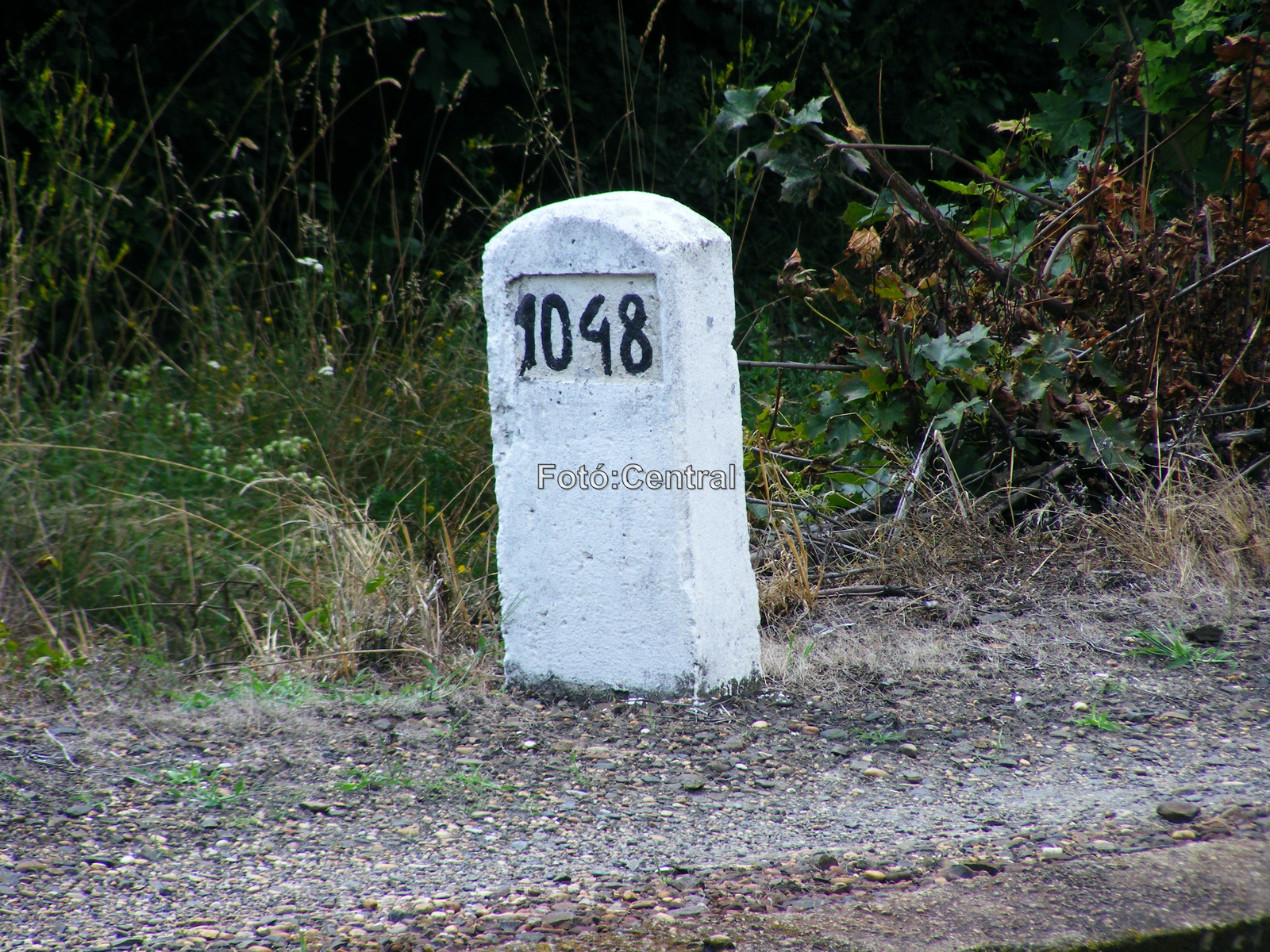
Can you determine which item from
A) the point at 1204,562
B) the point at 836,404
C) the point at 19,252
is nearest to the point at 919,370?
the point at 836,404

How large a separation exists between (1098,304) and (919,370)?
2.12ft

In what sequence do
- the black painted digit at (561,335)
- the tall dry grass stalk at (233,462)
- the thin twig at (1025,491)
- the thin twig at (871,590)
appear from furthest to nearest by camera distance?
the thin twig at (1025,491) → the thin twig at (871,590) → the tall dry grass stalk at (233,462) → the black painted digit at (561,335)

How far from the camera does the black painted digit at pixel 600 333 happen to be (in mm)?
2686

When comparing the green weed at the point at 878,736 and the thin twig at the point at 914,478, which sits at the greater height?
the thin twig at the point at 914,478

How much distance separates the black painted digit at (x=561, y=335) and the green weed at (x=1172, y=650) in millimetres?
1667

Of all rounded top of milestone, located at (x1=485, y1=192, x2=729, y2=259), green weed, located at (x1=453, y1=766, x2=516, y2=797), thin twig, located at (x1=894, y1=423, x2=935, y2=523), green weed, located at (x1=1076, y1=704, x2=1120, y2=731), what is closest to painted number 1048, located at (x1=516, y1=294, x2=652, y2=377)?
rounded top of milestone, located at (x1=485, y1=192, x2=729, y2=259)

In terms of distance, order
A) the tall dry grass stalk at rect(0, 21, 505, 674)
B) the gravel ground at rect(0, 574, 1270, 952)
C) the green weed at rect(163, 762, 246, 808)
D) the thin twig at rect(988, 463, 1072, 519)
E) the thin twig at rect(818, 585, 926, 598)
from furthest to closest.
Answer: the thin twig at rect(988, 463, 1072, 519)
the thin twig at rect(818, 585, 926, 598)
the tall dry grass stalk at rect(0, 21, 505, 674)
the green weed at rect(163, 762, 246, 808)
the gravel ground at rect(0, 574, 1270, 952)

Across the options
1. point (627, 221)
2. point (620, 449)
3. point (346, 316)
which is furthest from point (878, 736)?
point (346, 316)

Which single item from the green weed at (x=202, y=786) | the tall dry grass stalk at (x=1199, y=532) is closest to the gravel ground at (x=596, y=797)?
the green weed at (x=202, y=786)

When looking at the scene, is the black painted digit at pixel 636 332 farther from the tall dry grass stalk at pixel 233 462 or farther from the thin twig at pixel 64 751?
the thin twig at pixel 64 751

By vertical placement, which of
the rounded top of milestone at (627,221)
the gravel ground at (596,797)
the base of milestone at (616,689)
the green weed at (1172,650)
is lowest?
the gravel ground at (596,797)

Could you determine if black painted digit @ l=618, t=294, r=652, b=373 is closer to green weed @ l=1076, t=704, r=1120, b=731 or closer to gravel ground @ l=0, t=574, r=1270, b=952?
gravel ground @ l=0, t=574, r=1270, b=952

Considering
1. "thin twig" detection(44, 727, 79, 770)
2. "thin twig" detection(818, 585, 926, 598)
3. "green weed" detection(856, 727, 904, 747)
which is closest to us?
"thin twig" detection(44, 727, 79, 770)

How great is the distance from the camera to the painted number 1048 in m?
2.65
